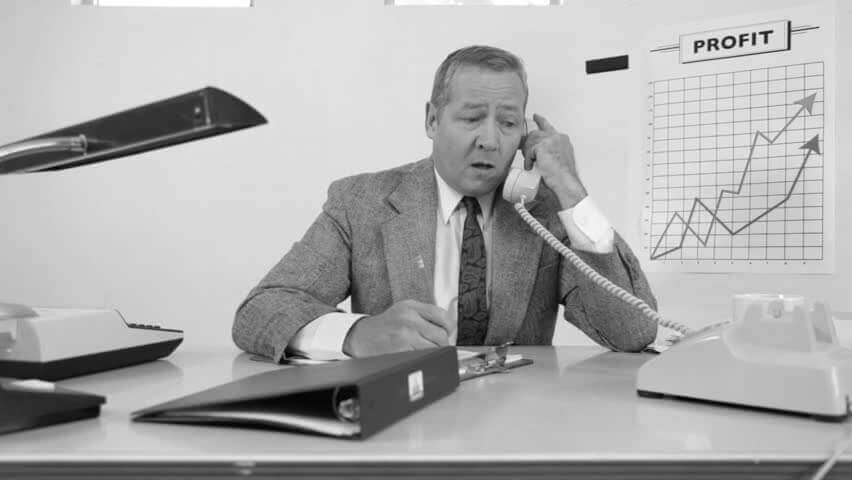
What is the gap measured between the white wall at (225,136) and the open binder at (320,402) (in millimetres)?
1382

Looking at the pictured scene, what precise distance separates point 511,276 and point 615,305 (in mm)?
278

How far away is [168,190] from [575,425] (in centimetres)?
171

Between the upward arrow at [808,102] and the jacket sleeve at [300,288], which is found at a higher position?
the upward arrow at [808,102]

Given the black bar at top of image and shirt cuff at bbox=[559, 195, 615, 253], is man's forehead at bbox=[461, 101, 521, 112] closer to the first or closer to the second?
shirt cuff at bbox=[559, 195, 615, 253]

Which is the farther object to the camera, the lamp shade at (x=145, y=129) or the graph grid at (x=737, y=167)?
the graph grid at (x=737, y=167)

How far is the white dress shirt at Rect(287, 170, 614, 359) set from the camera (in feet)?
3.90

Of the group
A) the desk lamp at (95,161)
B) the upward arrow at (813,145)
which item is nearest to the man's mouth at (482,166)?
the desk lamp at (95,161)

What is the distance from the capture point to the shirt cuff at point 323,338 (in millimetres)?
1174

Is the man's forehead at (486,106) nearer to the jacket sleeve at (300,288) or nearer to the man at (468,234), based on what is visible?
the man at (468,234)

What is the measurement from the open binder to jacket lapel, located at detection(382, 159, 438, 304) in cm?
80

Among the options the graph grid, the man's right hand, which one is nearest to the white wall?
the graph grid

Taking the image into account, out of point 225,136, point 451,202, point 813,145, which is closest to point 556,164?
point 451,202

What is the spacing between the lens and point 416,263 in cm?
158

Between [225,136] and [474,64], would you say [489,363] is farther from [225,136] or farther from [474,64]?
[225,136]
